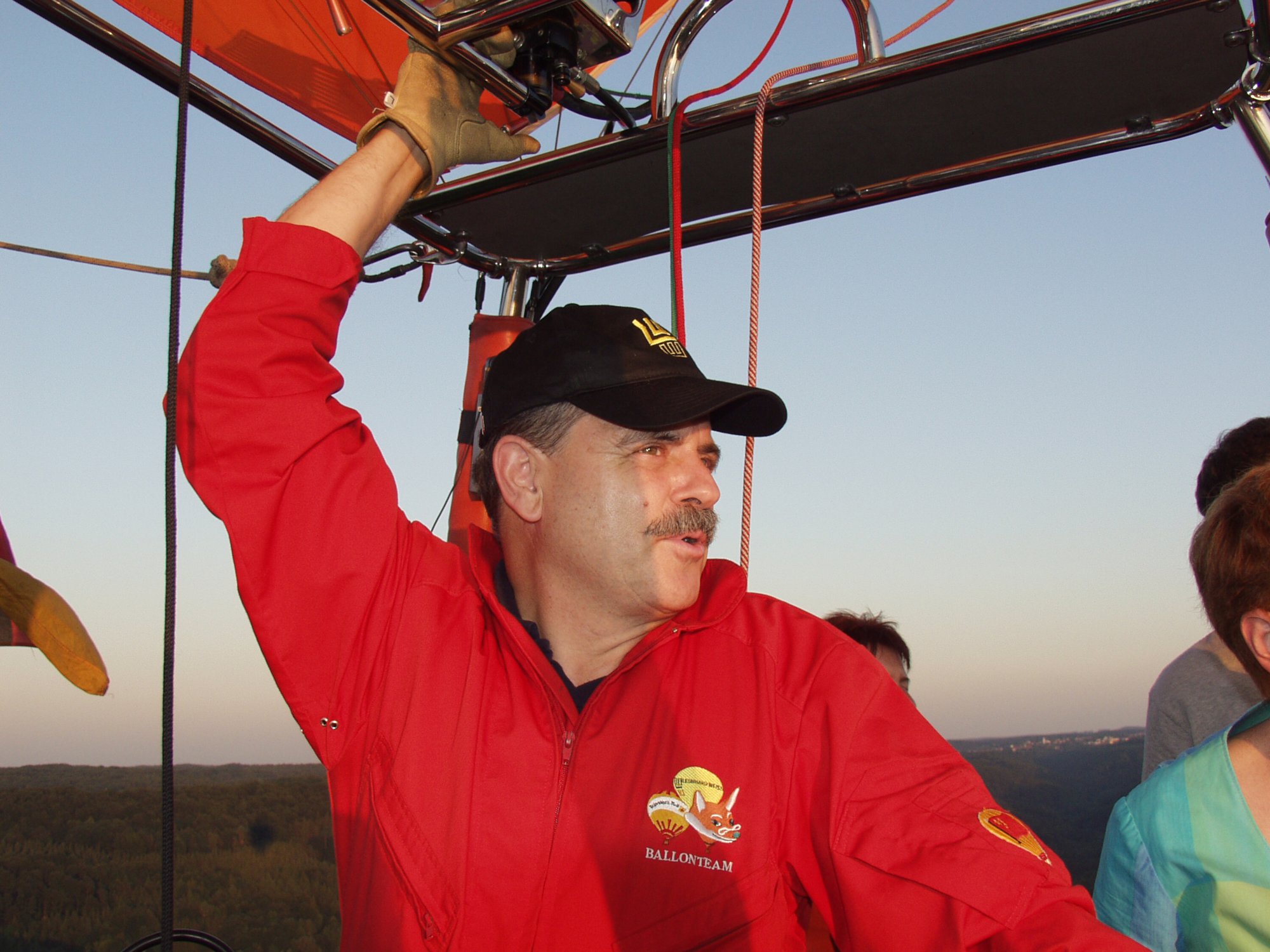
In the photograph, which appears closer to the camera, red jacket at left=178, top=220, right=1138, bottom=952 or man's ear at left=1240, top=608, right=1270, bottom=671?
red jacket at left=178, top=220, right=1138, bottom=952

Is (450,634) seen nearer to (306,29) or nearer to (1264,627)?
(1264,627)

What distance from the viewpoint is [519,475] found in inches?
63.1

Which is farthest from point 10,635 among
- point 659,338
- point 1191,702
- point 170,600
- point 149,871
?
point 149,871

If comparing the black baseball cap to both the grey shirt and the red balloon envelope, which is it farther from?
the grey shirt

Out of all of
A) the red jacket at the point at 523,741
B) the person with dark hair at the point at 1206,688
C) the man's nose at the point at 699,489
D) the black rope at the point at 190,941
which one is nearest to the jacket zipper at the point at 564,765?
the red jacket at the point at 523,741

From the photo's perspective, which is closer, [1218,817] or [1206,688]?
[1218,817]

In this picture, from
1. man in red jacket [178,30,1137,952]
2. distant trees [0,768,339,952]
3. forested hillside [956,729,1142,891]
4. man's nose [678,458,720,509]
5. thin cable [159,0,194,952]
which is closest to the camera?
thin cable [159,0,194,952]

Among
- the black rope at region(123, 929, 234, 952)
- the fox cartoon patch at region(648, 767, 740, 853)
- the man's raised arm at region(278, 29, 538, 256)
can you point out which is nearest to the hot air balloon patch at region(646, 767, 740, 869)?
the fox cartoon patch at region(648, 767, 740, 853)

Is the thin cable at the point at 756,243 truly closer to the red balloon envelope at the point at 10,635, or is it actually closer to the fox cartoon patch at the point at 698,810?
the fox cartoon patch at the point at 698,810

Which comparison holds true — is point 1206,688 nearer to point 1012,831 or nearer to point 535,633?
point 1012,831

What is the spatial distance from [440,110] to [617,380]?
472 mm

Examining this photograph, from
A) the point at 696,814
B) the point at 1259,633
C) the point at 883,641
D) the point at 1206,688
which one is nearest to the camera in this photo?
the point at 696,814

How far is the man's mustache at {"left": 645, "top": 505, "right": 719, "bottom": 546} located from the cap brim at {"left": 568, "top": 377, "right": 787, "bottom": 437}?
13 centimetres

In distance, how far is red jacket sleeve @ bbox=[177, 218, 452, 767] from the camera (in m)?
1.26
